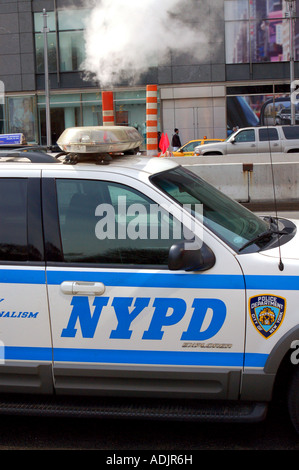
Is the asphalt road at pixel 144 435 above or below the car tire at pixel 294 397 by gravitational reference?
below

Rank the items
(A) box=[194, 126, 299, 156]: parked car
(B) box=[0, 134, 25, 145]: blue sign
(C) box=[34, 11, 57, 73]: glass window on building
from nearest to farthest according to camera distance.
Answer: (B) box=[0, 134, 25, 145]: blue sign → (A) box=[194, 126, 299, 156]: parked car → (C) box=[34, 11, 57, 73]: glass window on building

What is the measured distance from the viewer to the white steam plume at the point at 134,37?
18.5 meters

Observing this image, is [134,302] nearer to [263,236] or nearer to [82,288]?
[82,288]

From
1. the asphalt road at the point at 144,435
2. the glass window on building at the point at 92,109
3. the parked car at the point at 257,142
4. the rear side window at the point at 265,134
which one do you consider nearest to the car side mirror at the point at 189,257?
the asphalt road at the point at 144,435

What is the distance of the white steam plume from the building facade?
1.78 feet

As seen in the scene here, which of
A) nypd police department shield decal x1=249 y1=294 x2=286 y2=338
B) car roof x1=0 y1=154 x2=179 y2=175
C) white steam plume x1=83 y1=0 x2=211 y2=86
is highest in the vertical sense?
white steam plume x1=83 y1=0 x2=211 y2=86

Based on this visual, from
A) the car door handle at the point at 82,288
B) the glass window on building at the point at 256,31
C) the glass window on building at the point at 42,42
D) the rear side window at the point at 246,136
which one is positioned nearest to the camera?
the car door handle at the point at 82,288

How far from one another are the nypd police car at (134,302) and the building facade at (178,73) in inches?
1220

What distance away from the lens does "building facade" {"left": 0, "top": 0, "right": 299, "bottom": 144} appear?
111 ft

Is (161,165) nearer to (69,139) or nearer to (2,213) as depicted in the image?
(69,139)

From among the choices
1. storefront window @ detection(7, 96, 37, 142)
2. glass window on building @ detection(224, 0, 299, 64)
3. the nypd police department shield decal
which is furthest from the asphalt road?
storefront window @ detection(7, 96, 37, 142)

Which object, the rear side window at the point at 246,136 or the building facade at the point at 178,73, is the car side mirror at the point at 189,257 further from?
the building facade at the point at 178,73

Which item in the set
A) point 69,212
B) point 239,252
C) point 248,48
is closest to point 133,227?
point 69,212

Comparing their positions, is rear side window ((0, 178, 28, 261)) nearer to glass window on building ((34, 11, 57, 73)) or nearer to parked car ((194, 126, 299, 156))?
parked car ((194, 126, 299, 156))
